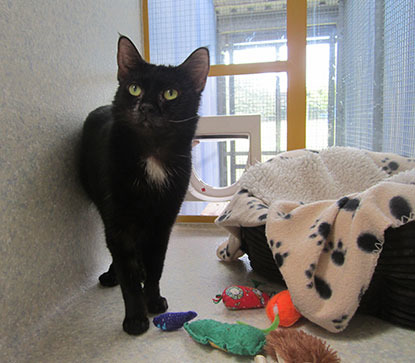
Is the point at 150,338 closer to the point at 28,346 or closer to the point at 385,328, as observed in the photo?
the point at 28,346

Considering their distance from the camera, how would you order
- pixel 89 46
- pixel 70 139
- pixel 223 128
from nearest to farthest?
pixel 70 139 → pixel 89 46 → pixel 223 128

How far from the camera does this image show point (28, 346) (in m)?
0.80

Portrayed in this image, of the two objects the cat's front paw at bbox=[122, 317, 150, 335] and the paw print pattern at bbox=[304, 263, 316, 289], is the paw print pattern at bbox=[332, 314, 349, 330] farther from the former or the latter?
the cat's front paw at bbox=[122, 317, 150, 335]

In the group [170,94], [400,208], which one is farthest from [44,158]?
[400,208]

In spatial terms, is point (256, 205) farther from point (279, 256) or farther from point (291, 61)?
point (291, 61)

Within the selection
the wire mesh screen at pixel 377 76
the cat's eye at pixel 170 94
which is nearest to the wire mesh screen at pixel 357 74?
the wire mesh screen at pixel 377 76

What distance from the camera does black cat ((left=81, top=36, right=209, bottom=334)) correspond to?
87cm

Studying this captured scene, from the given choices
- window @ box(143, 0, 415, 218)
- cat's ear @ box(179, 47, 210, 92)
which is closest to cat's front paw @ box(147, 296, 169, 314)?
cat's ear @ box(179, 47, 210, 92)

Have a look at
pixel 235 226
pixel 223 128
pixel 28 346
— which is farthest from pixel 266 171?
pixel 28 346

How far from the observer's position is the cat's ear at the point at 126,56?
2.98ft

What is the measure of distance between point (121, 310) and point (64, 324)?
0.48 feet

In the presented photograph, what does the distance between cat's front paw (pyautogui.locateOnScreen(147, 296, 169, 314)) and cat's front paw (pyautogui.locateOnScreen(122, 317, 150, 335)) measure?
0.31ft

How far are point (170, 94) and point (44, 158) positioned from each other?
1.19 ft

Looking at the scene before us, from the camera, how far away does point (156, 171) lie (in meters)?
0.90
